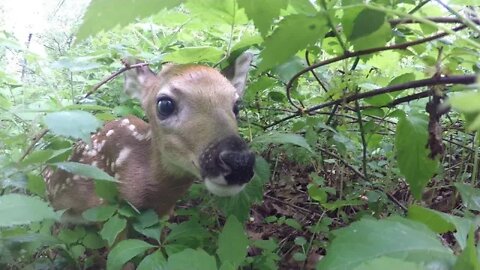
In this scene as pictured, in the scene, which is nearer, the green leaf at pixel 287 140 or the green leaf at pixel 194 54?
the green leaf at pixel 287 140

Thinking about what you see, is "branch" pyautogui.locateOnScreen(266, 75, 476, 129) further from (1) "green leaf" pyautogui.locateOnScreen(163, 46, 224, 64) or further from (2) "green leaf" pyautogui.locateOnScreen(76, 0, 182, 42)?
(2) "green leaf" pyautogui.locateOnScreen(76, 0, 182, 42)

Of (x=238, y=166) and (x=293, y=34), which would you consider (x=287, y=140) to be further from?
(x=293, y=34)

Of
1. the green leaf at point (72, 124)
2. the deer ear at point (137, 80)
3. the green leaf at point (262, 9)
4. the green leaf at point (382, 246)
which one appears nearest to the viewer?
the green leaf at point (382, 246)

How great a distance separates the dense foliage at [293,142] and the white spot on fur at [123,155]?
1.08 feet

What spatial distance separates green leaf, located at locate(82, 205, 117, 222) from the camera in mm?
1840

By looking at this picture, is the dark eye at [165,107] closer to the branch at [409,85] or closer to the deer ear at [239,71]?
the deer ear at [239,71]

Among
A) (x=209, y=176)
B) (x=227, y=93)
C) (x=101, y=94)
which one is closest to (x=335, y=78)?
(x=227, y=93)

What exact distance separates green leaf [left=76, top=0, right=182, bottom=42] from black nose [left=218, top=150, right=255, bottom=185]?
3.15ft

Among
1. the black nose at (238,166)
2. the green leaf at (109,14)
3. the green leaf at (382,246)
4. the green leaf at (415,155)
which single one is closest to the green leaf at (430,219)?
the green leaf at (382,246)

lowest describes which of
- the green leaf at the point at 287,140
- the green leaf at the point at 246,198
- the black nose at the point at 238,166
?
the green leaf at the point at 246,198

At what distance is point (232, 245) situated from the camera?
166 centimetres

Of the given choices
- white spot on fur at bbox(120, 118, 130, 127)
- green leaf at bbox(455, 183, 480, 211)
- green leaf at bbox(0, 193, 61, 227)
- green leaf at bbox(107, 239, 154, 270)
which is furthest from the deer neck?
green leaf at bbox(455, 183, 480, 211)

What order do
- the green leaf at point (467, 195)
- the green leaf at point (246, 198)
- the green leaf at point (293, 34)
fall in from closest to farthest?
the green leaf at point (293, 34) < the green leaf at point (467, 195) < the green leaf at point (246, 198)

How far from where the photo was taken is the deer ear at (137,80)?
2.81 m
